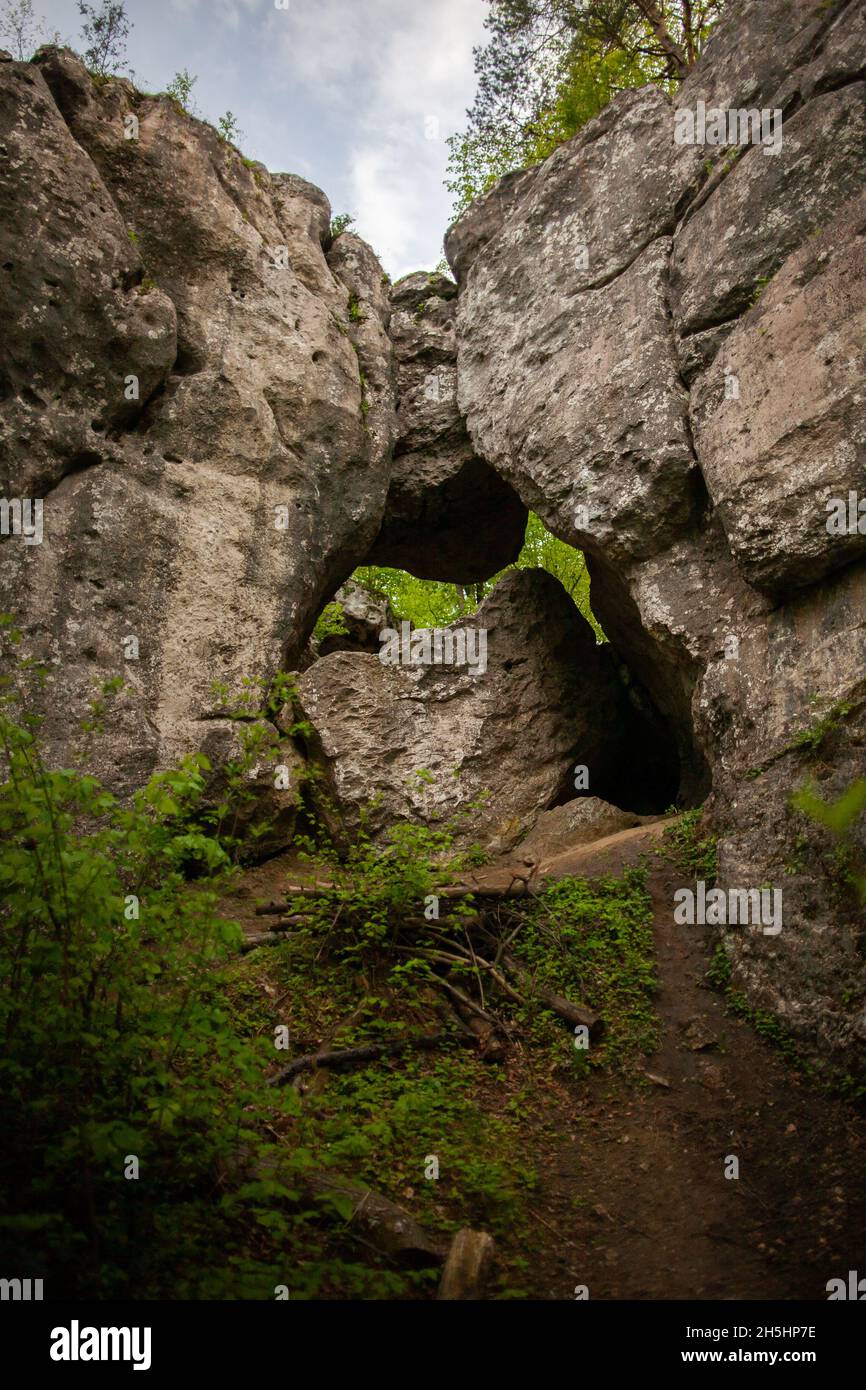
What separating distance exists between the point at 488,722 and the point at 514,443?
3446 mm

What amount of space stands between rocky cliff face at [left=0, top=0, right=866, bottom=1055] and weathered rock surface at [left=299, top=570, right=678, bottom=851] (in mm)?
47

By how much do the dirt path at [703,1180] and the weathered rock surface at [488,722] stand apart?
4.30m

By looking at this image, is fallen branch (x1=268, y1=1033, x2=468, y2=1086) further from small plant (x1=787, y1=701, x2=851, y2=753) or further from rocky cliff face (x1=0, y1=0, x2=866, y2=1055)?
small plant (x1=787, y1=701, x2=851, y2=753)

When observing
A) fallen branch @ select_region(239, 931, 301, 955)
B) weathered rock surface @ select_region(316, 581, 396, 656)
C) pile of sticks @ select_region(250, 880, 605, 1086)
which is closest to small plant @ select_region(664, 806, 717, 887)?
pile of sticks @ select_region(250, 880, 605, 1086)

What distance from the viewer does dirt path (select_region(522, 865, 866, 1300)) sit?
16.0 feet

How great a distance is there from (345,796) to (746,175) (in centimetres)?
789

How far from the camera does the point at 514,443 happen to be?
11352mm

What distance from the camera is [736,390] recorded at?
861 centimetres

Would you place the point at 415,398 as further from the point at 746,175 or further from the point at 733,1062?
the point at 733,1062

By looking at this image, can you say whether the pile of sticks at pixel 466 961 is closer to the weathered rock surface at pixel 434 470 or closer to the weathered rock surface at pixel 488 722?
the weathered rock surface at pixel 488 722
